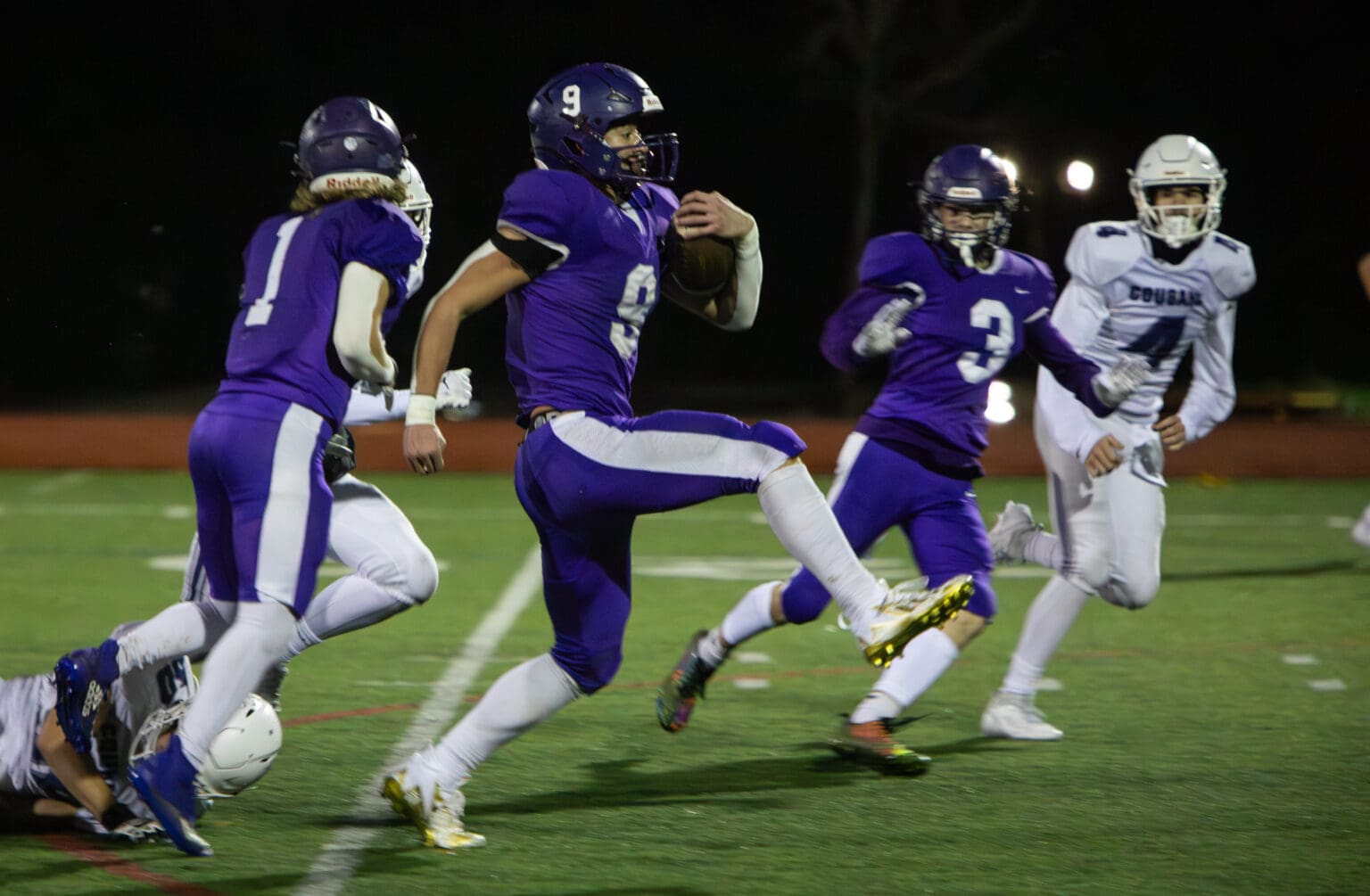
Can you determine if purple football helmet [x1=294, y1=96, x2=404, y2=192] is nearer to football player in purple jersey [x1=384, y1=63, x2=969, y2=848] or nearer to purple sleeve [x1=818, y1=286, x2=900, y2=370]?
football player in purple jersey [x1=384, y1=63, x2=969, y2=848]

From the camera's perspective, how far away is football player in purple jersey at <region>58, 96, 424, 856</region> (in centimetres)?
393

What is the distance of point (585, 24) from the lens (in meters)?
21.6

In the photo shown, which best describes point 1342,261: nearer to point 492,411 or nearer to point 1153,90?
point 1153,90

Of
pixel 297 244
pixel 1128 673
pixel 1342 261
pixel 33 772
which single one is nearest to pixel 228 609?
pixel 33 772

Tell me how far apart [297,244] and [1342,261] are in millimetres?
21548

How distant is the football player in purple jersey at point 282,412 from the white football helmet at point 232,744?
148mm

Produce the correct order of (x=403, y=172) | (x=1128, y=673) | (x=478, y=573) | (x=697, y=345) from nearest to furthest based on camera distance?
1. (x=403, y=172)
2. (x=1128, y=673)
3. (x=478, y=573)
4. (x=697, y=345)

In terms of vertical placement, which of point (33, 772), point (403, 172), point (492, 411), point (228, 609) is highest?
point (403, 172)

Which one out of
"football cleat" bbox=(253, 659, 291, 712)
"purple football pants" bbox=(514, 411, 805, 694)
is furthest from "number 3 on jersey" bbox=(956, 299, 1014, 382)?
"football cleat" bbox=(253, 659, 291, 712)

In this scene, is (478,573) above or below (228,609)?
below

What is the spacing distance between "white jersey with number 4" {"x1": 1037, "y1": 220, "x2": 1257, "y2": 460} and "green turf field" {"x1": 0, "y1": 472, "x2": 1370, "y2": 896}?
100 cm

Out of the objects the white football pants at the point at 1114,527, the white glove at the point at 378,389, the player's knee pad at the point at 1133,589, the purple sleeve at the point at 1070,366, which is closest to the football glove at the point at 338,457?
the white glove at the point at 378,389

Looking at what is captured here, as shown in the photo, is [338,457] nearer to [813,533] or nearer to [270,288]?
[270,288]

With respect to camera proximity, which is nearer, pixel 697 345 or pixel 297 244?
pixel 297 244
